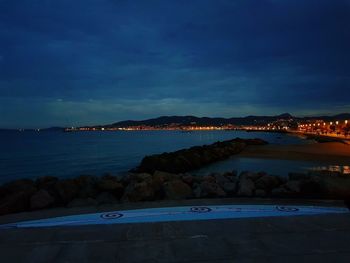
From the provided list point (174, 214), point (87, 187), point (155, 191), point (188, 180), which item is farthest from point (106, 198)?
point (174, 214)

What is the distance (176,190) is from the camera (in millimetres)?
9430

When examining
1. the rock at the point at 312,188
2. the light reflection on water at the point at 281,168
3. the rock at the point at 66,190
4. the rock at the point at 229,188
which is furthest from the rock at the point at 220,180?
the light reflection on water at the point at 281,168

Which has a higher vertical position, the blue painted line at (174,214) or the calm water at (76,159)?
the blue painted line at (174,214)

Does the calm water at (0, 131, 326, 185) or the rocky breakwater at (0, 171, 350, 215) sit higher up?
the rocky breakwater at (0, 171, 350, 215)

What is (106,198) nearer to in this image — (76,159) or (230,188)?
(230,188)

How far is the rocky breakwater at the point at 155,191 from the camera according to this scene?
8906mm

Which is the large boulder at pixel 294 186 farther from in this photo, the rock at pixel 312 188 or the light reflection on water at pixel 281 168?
the light reflection on water at pixel 281 168

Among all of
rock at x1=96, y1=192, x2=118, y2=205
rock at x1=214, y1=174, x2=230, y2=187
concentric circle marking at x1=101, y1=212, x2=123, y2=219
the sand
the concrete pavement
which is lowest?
the sand

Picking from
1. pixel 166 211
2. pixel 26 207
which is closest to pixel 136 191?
pixel 26 207

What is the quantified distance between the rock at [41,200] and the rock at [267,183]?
18.0ft

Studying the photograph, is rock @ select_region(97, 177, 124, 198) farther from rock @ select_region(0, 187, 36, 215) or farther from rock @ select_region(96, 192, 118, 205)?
rock @ select_region(0, 187, 36, 215)

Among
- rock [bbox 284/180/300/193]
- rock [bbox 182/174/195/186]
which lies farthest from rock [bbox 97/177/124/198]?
rock [bbox 284/180/300/193]

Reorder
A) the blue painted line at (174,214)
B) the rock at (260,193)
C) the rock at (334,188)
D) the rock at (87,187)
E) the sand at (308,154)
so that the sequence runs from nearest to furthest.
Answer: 1. the blue painted line at (174,214)
2. the rock at (334,188)
3. the rock at (260,193)
4. the rock at (87,187)
5. the sand at (308,154)

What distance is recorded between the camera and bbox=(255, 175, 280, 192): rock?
34.2ft
